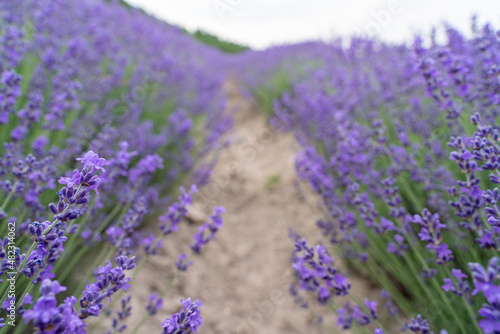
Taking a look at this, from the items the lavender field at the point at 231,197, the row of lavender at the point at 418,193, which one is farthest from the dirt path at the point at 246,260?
the row of lavender at the point at 418,193

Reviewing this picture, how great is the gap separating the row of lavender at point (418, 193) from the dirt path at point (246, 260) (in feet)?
1.45

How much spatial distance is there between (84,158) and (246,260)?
87.3 inches

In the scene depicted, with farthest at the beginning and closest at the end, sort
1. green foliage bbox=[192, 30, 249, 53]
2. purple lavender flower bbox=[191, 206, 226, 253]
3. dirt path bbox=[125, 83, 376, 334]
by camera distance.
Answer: green foliage bbox=[192, 30, 249, 53], dirt path bbox=[125, 83, 376, 334], purple lavender flower bbox=[191, 206, 226, 253]

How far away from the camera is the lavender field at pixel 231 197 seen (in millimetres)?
1029

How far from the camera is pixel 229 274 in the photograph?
2.63 m

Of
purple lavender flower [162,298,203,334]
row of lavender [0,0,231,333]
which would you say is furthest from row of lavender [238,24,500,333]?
row of lavender [0,0,231,333]

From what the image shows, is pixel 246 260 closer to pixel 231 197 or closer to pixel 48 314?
pixel 231 197

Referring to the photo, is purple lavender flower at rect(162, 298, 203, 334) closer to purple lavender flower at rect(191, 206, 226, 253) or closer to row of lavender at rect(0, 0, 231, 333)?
row of lavender at rect(0, 0, 231, 333)

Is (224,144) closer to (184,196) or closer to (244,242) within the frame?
(244,242)

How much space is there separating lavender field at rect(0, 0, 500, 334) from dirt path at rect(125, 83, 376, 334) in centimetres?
1

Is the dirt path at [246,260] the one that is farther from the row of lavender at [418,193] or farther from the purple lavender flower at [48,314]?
the purple lavender flower at [48,314]

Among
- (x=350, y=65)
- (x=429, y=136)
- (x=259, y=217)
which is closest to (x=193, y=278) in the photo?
(x=259, y=217)

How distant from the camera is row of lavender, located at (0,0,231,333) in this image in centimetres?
79

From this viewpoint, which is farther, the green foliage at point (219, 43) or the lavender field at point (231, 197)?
the green foliage at point (219, 43)
